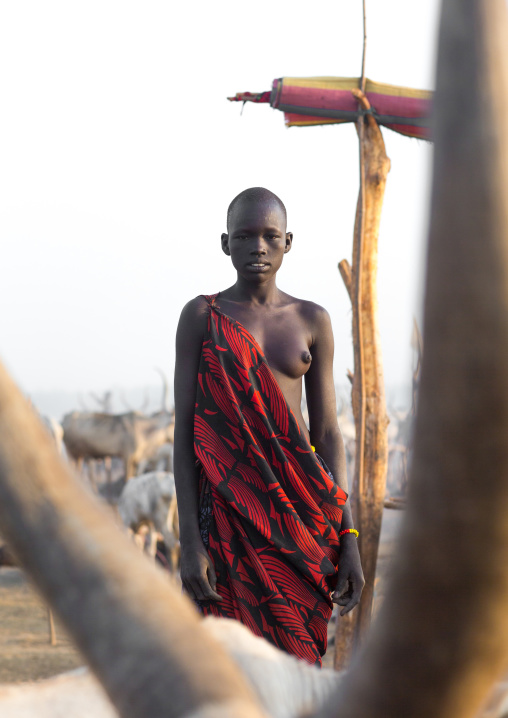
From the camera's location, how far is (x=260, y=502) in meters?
2.05

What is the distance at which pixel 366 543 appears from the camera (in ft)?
13.1

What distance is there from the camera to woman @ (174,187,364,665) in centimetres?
204

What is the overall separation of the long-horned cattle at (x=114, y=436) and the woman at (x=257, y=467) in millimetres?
10946

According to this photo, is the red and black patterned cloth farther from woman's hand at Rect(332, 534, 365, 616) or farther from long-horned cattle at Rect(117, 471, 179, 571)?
long-horned cattle at Rect(117, 471, 179, 571)

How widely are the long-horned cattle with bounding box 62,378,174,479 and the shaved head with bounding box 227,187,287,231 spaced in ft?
36.2

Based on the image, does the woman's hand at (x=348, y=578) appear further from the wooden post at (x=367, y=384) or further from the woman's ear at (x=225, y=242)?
the wooden post at (x=367, y=384)

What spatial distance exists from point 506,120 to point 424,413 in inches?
5.6

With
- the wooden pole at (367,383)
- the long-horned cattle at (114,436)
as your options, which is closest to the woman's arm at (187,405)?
the wooden pole at (367,383)

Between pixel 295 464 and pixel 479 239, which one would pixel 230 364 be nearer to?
pixel 295 464

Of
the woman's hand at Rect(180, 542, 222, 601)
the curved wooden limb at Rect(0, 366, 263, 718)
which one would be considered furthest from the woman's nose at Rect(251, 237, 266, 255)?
the curved wooden limb at Rect(0, 366, 263, 718)

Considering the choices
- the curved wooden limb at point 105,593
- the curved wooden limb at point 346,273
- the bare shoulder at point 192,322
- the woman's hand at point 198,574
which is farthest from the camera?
the curved wooden limb at point 346,273

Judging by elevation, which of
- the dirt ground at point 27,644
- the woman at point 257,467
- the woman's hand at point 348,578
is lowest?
the dirt ground at point 27,644

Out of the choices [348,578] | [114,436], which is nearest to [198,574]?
[348,578]

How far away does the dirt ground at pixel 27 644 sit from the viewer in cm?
646
